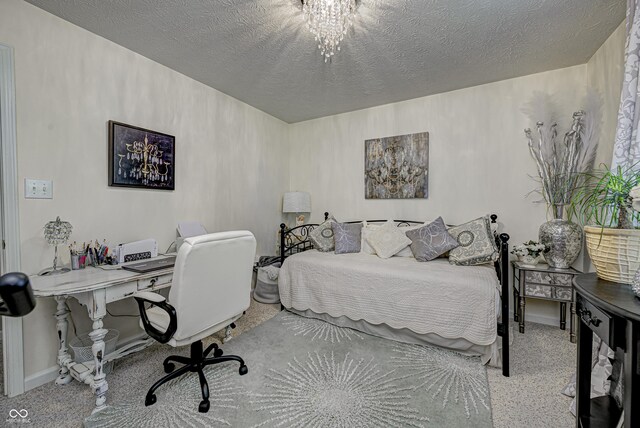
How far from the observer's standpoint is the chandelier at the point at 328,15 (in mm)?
1720

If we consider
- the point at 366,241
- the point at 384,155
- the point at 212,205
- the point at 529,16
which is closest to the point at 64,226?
the point at 212,205

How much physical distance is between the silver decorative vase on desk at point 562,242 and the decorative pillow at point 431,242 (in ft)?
2.59

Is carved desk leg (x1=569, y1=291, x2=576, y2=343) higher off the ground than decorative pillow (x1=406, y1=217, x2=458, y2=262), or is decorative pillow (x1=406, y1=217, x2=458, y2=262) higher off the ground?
decorative pillow (x1=406, y1=217, x2=458, y2=262)

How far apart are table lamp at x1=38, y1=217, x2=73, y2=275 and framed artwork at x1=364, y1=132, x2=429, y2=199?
3.07m

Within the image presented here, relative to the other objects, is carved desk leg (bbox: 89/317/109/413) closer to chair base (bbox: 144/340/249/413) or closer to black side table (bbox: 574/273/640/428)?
chair base (bbox: 144/340/249/413)

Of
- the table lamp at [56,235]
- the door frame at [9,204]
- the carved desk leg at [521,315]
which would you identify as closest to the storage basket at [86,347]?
the door frame at [9,204]

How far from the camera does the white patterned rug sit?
1491mm

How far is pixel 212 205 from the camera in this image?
121 inches

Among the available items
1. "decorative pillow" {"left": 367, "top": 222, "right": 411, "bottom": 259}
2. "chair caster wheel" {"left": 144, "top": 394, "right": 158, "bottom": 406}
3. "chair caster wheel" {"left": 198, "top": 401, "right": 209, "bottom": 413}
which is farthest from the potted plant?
"chair caster wheel" {"left": 144, "top": 394, "right": 158, "bottom": 406}

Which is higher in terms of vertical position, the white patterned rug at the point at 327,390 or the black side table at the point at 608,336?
the black side table at the point at 608,336

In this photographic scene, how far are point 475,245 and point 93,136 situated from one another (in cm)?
346

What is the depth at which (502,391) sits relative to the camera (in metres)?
1.71

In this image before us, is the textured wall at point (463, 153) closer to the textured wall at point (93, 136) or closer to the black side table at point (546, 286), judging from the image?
the black side table at point (546, 286)

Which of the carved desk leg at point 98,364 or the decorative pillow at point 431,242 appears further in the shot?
the decorative pillow at point 431,242
